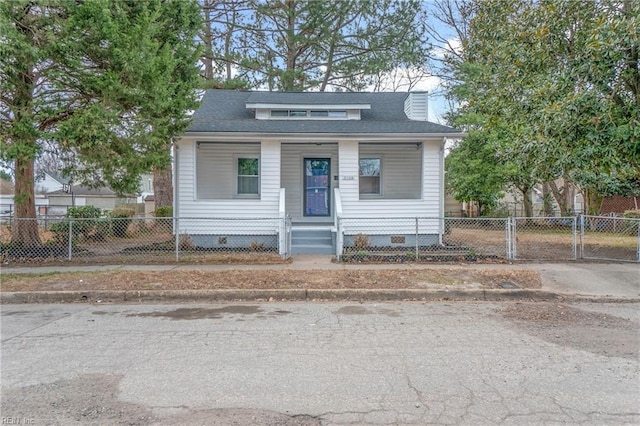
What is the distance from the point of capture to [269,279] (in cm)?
768

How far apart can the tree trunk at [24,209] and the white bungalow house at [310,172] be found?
3459 mm

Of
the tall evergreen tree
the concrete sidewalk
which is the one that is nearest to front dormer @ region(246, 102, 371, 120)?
the tall evergreen tree

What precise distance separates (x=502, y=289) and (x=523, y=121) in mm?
5089

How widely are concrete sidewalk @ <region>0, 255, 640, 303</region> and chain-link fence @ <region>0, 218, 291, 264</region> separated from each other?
752 mm

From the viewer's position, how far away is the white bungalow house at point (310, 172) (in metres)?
11.4

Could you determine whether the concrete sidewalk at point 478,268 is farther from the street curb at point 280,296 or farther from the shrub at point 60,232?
the shrub at point 60,232

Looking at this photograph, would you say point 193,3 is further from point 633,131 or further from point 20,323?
point 633,131

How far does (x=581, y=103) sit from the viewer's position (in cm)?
802

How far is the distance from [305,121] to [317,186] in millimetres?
2120

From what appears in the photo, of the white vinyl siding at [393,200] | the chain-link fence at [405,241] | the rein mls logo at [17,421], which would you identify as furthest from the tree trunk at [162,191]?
the rein mls logo at [17,421]

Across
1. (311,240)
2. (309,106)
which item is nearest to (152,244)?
(311,240)

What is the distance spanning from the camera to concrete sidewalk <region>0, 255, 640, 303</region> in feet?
22.7

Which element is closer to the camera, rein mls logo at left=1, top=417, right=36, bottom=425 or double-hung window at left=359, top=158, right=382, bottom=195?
rein mls logo at left=1, top=417, right=36, bottom=425

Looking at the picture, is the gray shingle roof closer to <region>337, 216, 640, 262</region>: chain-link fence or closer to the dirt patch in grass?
<region>337, 216, 640, 262</region>: chain-link fence
